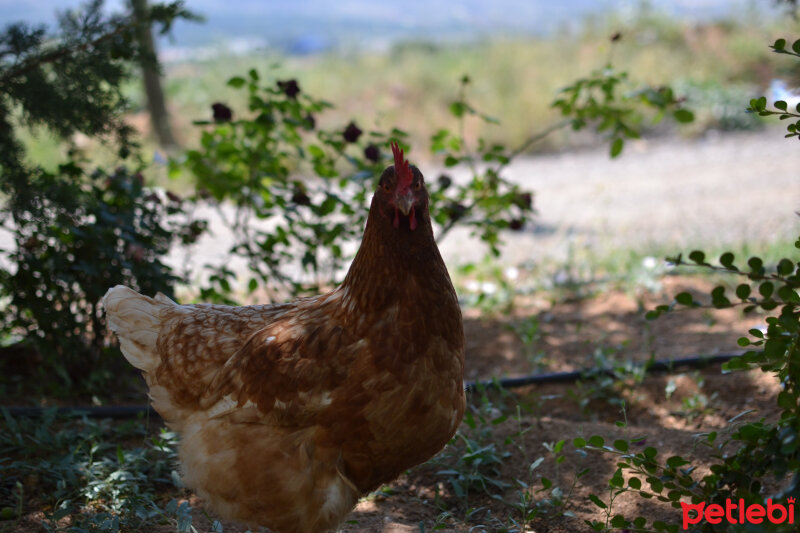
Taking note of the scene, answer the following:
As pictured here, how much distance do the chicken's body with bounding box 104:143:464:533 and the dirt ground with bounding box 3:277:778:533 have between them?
A: 0.45 meters

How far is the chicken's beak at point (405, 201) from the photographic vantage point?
210 cm

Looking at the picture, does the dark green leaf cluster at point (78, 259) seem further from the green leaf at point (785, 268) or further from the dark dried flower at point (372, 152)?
the green leaf at point (785, 268)

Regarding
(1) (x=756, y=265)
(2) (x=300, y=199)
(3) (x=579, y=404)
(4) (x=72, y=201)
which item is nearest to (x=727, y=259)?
(1) (x=756, y=265)

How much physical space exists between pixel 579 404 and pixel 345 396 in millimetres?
1973

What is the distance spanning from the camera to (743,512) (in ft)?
5.76

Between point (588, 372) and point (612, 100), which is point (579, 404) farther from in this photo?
point (612, 100)

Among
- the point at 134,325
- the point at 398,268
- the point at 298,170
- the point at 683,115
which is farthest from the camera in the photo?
the point at 298,170

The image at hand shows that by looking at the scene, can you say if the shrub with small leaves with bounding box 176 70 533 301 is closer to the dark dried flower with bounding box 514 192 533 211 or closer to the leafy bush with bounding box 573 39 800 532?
the dark dried flower with bounding box 514 192 533 211

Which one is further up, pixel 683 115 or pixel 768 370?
pixel 683 115

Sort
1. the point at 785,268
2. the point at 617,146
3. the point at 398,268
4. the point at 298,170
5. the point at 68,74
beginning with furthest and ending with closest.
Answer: the point at 298,170 → the point at 617,146 → the point at 68,74 → the point at 398,268 → the point at 785,268

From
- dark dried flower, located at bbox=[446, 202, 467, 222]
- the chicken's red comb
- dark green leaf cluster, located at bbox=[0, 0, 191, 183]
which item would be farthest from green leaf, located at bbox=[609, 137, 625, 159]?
dark green leaf cluster, located at bbox=[0, 0, 191, 183]

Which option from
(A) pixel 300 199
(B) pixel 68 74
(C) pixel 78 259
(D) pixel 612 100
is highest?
(B) pixel 68 74

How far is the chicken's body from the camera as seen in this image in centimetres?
220

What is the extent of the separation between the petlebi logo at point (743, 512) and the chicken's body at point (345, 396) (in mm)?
820
